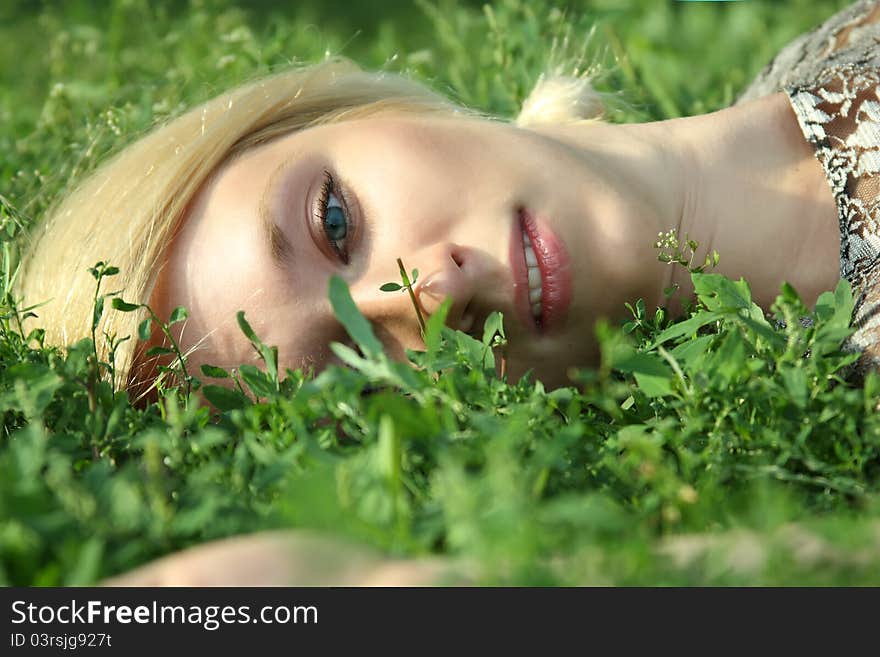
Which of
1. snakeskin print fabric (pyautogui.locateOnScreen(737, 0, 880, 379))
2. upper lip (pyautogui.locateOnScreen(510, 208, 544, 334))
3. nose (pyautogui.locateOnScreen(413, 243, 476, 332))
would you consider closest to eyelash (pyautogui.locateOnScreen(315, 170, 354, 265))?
nose (pyautogui.locateOnScreen(413, 243, 476, 332))

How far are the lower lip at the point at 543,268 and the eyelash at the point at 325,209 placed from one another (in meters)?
0.36

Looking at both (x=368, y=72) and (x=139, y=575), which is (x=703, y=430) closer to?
(x=139, y=575)

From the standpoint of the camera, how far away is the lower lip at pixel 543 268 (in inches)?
87.4

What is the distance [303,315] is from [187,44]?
2754mm

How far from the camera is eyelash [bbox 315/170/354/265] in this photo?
2270 millimetres

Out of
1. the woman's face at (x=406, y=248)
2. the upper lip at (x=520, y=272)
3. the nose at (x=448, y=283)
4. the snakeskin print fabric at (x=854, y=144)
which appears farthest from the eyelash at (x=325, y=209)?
the snakeskin print fabric at (x=854, y=144)

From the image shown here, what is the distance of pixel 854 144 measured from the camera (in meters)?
2.63

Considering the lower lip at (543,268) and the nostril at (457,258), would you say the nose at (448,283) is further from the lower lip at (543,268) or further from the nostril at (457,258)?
the lower lip at (543,268)

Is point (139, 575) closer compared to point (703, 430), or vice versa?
point (139, 575)

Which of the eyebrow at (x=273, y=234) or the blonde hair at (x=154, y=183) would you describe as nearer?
the eyebrow at (x=273, y=234)

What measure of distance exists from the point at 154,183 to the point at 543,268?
1001mm

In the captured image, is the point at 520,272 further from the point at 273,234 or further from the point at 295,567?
the point at 295,567

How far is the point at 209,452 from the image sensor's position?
172 cm
